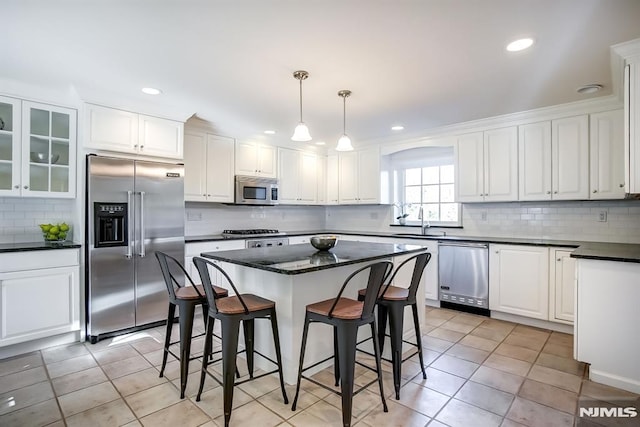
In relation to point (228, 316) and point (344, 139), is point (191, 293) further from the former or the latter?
point (344, 139)

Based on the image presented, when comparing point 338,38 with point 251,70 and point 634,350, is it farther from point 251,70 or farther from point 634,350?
point 634,350

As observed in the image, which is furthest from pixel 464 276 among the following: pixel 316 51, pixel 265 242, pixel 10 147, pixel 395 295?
pixel 10 147

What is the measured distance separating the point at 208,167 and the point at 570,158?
4.22m

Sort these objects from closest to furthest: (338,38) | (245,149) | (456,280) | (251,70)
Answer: (338,38) → (251,70) → (456,280) → (245,149)

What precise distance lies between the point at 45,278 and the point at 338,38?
10.3 ft

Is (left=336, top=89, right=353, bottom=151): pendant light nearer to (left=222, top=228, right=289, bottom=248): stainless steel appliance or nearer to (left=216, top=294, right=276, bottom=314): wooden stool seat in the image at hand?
(left=216, top=294, right=276, bottom=314): wooden stool seat

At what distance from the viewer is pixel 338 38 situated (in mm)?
2193

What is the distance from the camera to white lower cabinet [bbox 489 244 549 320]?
3484 mm

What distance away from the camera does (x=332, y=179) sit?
5.83 m

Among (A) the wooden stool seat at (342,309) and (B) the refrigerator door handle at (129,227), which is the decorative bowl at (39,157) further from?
(A) the wooden stool seat at (342,309)

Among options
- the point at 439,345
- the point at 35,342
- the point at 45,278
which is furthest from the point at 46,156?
the point at 439,345

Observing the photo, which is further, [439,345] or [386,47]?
[439,345]

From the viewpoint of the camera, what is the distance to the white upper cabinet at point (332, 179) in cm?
578

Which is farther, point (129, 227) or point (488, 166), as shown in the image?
point (488, 166)
